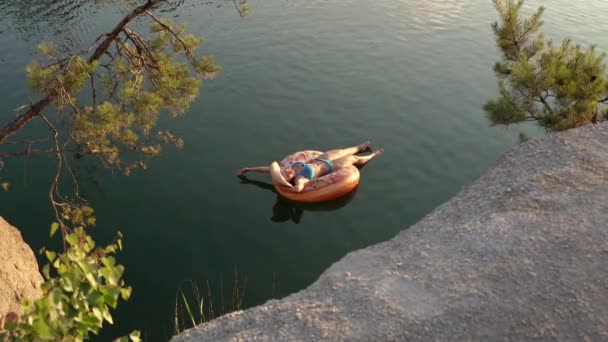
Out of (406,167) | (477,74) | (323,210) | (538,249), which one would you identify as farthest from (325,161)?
(477,74)

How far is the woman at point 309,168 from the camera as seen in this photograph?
15156 millimetres

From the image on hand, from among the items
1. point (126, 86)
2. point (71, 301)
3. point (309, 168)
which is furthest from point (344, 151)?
point (71, 301)

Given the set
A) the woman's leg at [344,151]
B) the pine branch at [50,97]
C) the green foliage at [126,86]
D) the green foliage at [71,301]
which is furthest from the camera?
the woman's leg at [344,151]

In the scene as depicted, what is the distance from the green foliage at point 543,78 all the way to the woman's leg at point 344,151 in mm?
4483

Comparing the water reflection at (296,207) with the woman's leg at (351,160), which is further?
the woman's leg at (351,160)

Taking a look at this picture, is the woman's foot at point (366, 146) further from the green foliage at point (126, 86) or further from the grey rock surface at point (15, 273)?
the grey rock surface at point (15, 273)

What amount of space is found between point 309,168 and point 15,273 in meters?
8.21

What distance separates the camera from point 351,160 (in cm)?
1634

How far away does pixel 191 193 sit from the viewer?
15750 mm

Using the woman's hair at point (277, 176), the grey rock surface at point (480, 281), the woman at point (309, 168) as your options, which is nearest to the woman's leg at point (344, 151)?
the woman at point (309, 168)

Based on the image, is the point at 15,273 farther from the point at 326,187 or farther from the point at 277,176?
the point at 326,187

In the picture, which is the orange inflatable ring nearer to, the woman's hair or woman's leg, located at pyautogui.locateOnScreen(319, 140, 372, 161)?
the woman's hair

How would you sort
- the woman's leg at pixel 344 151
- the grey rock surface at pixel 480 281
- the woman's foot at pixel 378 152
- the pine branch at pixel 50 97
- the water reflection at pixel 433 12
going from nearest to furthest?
the grey rock surface at pixel 480 281
the pine branch at pixel 50 97
the woman's leg at pixel 344 151
the woman's foot at pixel 378 152
the water reflection at pixel 433 12

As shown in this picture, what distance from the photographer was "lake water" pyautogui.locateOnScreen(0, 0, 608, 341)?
536 inches
